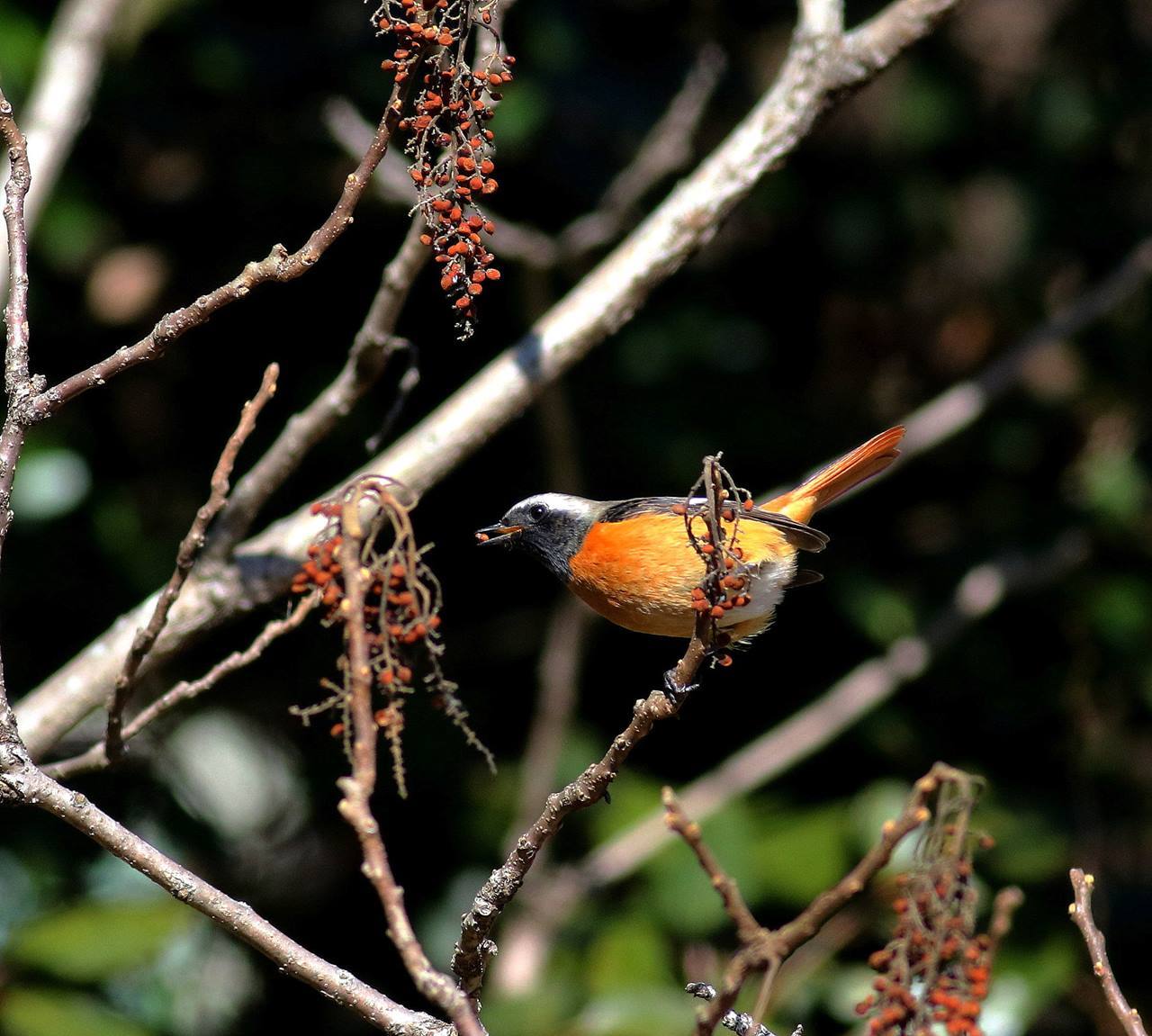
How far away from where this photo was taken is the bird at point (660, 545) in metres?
3.42

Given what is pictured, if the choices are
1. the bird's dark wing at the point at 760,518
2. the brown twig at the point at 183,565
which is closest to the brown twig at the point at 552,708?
the bird's dark wing at the point at 760,518

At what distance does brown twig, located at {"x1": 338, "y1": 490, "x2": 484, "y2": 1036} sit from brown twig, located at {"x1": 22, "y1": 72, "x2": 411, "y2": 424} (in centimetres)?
46

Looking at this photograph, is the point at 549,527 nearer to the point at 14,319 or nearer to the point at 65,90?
the point at 65,90

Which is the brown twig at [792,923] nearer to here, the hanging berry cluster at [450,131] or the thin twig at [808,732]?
the hanging berry cluster at [450,131]

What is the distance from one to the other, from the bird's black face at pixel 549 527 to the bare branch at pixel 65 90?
1.65 meters

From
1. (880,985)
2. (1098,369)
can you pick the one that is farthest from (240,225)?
(880,985)

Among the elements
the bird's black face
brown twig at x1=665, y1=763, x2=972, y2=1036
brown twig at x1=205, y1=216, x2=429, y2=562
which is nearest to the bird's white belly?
the bird's black face

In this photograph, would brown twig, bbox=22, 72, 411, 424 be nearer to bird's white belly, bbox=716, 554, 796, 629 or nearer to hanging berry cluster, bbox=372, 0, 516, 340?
hanging berry cluster, bbox=372, 0, 516, 340

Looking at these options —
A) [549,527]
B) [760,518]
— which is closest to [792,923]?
[760,518]

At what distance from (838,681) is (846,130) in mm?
2218

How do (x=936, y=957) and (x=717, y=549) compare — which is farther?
(x=717, y=549)

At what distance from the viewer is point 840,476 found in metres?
4.00

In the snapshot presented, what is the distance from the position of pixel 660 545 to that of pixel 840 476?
0.76 m

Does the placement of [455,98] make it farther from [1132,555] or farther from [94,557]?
[1132,555]
